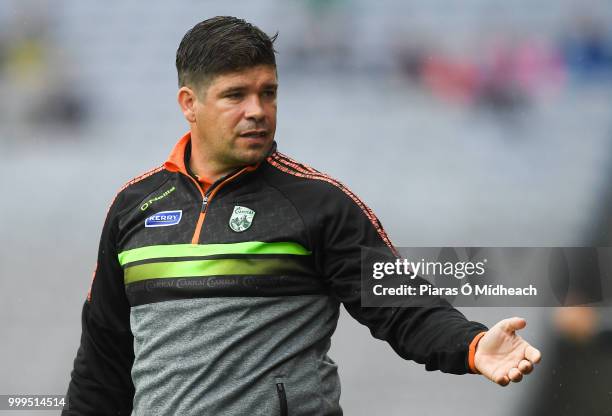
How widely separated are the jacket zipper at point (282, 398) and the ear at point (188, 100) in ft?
2.01

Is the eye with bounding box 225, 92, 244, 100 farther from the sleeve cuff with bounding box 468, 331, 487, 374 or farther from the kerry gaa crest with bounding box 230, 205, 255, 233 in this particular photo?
the sleeve cuff with bounding box 468, 331, 487, 374

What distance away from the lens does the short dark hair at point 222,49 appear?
7.14 ft

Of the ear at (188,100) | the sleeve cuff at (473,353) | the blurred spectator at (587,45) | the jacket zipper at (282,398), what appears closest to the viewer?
the sleeve cuff at (473,353)

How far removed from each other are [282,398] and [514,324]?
1.72 feet

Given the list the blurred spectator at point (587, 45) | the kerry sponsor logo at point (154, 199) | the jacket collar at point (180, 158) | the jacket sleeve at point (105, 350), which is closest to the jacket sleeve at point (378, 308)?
the jacket collar at point (180, 158)

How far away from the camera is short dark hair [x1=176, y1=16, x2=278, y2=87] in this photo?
7.14 ft

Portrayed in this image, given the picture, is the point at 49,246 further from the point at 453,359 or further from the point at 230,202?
the point at 453,359

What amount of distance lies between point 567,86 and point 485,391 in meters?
1.20

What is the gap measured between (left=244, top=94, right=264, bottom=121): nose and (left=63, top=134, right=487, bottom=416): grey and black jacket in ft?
0.39

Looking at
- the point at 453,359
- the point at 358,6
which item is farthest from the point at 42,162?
the point at 453,359

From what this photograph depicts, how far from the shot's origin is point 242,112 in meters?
2.18

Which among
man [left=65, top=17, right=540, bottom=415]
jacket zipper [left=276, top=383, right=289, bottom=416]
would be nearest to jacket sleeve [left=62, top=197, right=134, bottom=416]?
man [left=65, top=17, right=540, bottom=415]

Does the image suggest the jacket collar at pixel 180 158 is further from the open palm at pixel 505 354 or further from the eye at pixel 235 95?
the open palm at pixel 505 354

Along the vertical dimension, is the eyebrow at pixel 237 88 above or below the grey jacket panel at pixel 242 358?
above
